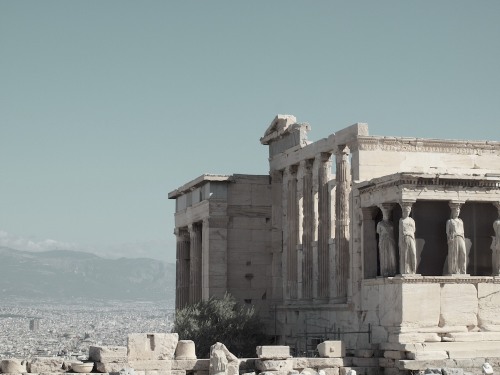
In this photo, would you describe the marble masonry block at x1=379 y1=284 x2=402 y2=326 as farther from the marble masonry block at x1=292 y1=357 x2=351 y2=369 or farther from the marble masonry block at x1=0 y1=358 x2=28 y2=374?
the marble masonry block at x1=0 y1=358 x2=28 y2=374

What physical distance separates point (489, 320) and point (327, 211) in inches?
219

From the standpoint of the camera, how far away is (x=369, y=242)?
3150 cm

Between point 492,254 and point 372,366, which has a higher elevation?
point 492,254

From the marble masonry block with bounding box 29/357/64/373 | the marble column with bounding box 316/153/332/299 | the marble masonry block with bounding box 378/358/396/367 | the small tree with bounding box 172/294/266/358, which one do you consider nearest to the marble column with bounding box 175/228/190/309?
the small tree with bounding box 172/294/266/358

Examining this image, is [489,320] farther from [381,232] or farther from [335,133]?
[335,133]

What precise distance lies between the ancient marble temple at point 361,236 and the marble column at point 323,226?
1.4 inches

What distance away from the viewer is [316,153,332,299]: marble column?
34.0 meters

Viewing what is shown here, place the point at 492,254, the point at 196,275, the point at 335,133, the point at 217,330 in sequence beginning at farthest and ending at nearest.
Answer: the point at 196,275, the point at 217,330, the point at 335,133, the point at 492,254

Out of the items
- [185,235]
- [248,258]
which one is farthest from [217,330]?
[185,235]

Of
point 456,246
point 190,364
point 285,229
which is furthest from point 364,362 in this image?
point 285,229

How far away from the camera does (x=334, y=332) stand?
32.2 m

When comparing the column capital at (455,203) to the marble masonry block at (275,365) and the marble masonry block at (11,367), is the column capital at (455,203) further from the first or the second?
→ the marble masonry block at (11,367)

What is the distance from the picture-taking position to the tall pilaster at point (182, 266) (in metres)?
41.4

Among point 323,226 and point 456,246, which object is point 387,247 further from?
point 323,226
